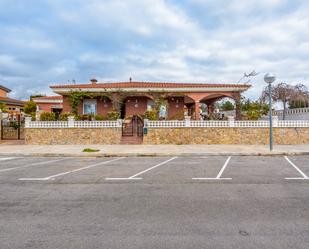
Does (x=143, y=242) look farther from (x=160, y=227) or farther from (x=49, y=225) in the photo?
(x=49, y=225)

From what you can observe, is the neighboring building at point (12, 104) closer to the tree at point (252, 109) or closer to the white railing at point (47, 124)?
the white railing at point (47, 124)

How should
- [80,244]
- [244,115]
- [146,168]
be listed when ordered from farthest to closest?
[244,115] < [146,168] < [80,244]

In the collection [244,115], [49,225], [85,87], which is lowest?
[49,225]

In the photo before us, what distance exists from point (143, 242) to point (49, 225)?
1641mm

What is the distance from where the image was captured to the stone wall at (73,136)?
1606cm

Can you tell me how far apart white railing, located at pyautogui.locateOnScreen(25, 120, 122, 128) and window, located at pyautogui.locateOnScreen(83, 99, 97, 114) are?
473cm

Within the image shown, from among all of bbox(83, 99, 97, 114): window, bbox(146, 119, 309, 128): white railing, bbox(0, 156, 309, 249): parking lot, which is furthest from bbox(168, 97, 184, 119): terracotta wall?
bbox(0, 156, 309, 249): parking lot

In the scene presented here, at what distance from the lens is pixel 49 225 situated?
3.77m

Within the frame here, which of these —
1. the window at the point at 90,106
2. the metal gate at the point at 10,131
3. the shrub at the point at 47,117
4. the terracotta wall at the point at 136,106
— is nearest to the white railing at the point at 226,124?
the terracotta wall at the point at 136,106

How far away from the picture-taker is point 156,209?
4.43 m

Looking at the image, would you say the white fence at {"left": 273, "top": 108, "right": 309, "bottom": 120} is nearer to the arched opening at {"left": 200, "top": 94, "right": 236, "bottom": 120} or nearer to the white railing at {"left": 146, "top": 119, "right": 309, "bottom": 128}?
the white railing at {"left": 146, "top": 119, "right": 309, "bottom": 128}

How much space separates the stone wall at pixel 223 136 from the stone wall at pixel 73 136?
7.84 feet

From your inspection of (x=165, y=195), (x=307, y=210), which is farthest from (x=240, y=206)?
(x=165, y=195)

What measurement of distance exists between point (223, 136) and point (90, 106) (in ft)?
38.5
